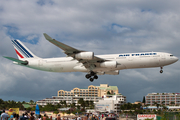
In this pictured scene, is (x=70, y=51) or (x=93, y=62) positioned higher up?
(x=70, y=51)

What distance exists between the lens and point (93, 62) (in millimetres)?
48062

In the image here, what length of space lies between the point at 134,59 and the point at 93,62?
8654mm

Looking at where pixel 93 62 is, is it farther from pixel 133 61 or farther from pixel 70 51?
pixel 133 61

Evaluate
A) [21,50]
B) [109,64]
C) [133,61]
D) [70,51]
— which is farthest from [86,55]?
[21,50]

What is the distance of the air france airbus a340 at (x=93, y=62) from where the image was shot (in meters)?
45.1

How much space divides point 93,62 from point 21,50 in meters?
20.5

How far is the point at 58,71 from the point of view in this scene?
171 ft

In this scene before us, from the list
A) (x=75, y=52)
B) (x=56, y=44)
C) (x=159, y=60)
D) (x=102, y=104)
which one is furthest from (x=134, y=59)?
(x=102, y=104)

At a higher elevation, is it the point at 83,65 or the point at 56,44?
the point at 56,44

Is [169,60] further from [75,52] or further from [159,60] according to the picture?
[75,52]

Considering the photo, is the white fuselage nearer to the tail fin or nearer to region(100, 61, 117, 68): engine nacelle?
region(100, 61, 117, 68): engine nacelle

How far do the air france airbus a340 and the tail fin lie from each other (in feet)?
7.90

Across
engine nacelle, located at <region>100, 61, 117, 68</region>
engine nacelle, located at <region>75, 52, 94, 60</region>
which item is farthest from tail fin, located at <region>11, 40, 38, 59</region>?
engine nacelle, located at <region>100, 61, 117, 68</region>

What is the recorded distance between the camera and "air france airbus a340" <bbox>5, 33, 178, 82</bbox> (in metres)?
45.1
